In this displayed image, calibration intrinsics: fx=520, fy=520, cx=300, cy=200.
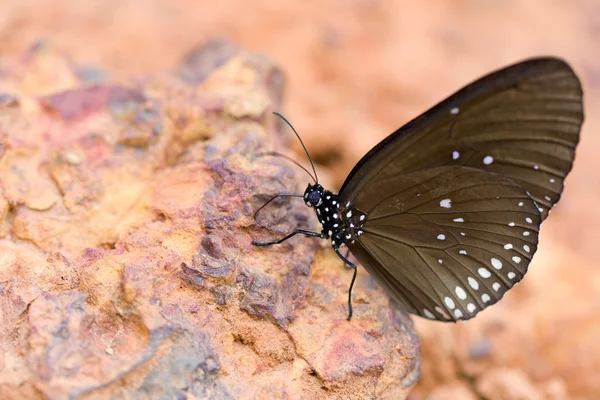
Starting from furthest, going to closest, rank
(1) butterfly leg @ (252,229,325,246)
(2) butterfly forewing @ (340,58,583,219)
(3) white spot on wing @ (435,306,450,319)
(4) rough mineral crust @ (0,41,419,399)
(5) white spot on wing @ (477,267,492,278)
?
1. (3) white spot on wing @ (435,306,450,319)
2. (5) white spot on wing @ (477,267,492,278)
3. (1) butterfly leg @ (252,229,325,246)
4. (2) butterfly forewing @ (340,58,583,219)
5. (4) rough mineral crust @ (0,41,419,399)

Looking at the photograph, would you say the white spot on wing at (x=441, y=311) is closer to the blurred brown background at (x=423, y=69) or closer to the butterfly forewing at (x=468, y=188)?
the butterfly forewing at (x=468, y=188)

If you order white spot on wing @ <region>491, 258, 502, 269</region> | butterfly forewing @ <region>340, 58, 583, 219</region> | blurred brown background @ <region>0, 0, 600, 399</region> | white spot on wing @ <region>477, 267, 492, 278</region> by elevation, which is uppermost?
butterfly forewing @ <region>340, 58, 583, 219</region>

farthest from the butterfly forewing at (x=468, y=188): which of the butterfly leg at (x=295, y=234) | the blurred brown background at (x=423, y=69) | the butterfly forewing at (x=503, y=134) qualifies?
the blurred brown background at (x=423, y=69)

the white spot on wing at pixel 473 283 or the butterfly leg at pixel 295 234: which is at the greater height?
the white spot on wing at pixel 473 283

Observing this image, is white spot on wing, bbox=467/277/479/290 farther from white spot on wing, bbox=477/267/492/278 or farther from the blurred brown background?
the blurred brown background

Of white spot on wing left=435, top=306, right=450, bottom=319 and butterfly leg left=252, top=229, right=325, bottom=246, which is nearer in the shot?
butterfly leg left=252, top=229, right=325, bottom=246

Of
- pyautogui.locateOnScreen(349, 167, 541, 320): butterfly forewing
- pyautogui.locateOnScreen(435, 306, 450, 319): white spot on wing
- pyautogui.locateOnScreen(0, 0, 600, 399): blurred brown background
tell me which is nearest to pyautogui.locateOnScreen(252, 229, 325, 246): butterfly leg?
pyautogui.locateOnScreen(349, 167, 541, 320): butterfly forewing

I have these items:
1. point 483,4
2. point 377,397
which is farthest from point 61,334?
point 483,4

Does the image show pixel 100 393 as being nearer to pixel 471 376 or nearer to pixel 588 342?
pixel 471 376

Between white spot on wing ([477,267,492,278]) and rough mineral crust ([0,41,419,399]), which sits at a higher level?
white spot on wing ([477,267,492,278])
